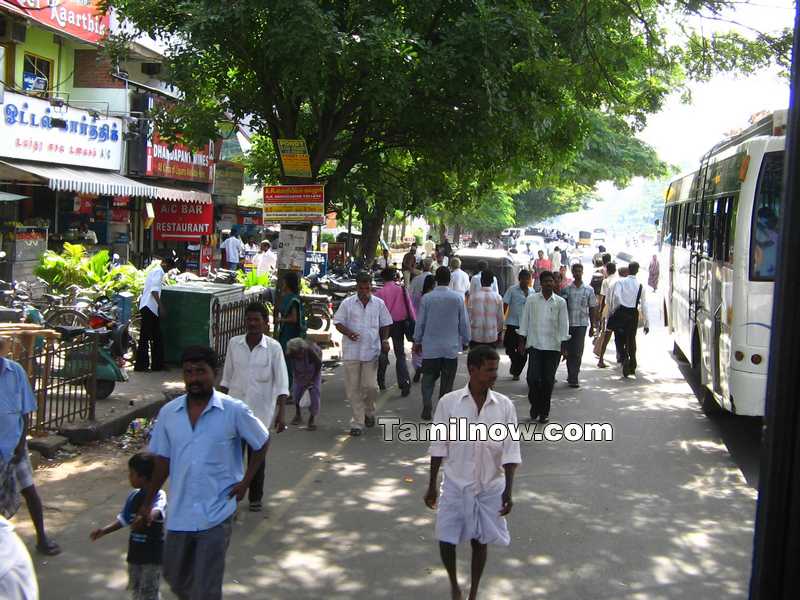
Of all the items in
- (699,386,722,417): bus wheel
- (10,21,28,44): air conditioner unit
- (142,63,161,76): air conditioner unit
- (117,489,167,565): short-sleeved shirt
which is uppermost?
(142,63,161,76): air conditioner unit

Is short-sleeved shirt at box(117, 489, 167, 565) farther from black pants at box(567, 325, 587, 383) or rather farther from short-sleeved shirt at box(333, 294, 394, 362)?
black pants at box(567, 325, 587, 383)

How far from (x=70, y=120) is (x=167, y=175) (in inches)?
163

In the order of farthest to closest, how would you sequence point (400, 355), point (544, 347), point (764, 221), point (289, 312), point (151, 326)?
point (151, 326), point (400, 355), point (544, 347), point (289, 312), point (764, 221)

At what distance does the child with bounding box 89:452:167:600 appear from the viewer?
4.48 metres

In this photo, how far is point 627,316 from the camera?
1384cm

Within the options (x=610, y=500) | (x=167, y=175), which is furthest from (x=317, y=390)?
(x=167, y=175)

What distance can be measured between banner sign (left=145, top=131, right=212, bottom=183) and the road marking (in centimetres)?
1294

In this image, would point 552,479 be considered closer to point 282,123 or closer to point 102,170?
point 282,123

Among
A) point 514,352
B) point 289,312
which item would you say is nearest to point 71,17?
point 514,352

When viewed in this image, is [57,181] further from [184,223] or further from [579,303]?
[579,303]

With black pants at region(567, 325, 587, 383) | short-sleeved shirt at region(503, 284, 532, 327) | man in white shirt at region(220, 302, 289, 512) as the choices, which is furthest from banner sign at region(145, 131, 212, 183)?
man in white shirt at region(220, 302, 289, 512)

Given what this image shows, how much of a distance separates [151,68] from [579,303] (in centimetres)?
1497

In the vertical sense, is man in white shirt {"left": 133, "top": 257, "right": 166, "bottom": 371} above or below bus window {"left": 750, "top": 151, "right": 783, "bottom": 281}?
below

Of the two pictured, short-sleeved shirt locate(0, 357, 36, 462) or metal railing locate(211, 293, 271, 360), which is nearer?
short-sleeved shirt locate(0, 357, 36, 462)
